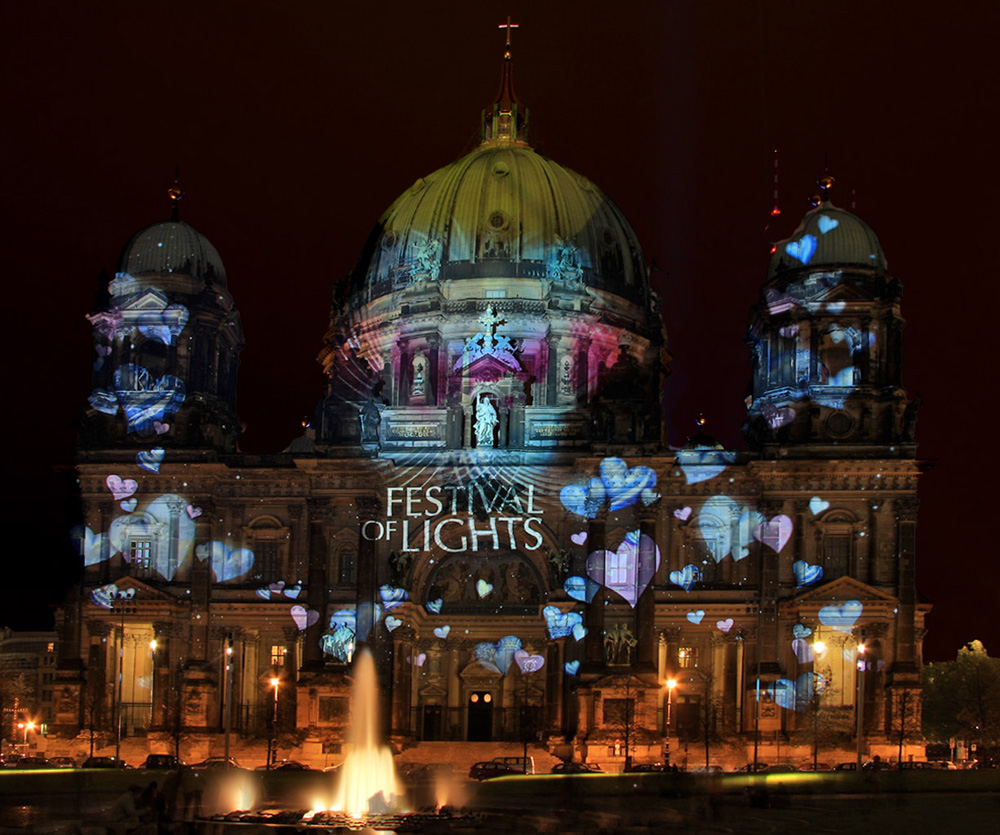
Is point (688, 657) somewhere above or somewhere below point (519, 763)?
above

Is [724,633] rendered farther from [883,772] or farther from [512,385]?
[883,772]

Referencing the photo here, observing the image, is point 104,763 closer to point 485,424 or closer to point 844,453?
point 485,424

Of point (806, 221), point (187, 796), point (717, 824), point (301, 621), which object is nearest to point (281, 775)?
point (187, 796)

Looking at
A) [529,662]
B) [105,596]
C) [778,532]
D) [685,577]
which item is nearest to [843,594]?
[778,532]

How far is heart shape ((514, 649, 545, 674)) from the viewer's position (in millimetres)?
88875

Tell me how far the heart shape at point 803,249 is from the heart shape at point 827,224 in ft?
2.18

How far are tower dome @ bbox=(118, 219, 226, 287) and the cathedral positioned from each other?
36 centimetres

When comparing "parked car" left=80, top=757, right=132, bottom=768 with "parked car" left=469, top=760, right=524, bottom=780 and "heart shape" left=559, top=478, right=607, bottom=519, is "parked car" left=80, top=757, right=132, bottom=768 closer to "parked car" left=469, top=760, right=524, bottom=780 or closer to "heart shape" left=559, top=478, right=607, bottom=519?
"parked car" left=469, top=760, right=524, bottom=780

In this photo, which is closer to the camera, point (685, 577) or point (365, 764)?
point (365, 764)

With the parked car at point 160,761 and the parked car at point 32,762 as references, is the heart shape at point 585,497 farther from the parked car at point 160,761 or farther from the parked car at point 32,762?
the parked car at point 32,762

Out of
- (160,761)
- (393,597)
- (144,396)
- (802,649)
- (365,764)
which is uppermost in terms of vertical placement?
(144,396)

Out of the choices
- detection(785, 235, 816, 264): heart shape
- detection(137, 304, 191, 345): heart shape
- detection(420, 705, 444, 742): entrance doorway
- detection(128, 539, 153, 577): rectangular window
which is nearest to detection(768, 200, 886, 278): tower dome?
detection(785, 235, 816, 264): heart shape

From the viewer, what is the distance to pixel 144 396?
9119cm

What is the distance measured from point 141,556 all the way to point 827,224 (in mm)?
37884
